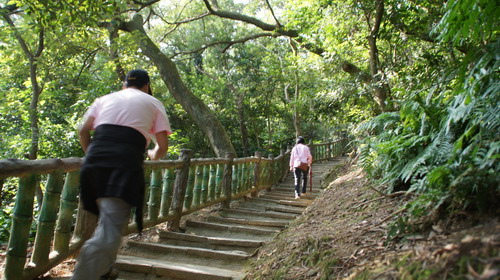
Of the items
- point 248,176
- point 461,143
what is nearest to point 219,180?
point 248,176

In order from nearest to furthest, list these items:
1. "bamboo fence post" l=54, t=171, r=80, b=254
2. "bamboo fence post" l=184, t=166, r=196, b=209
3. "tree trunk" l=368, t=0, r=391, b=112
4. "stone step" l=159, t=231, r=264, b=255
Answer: "bamboo fence post" l=54, t=171, r=80, b=254 → "stone step" l=159, t=231, r=264, b=255 → "bamboo fence post" l=184, t=166, r=196, b=209 → "tree trunk" l=368, t=0, r=391, b=112

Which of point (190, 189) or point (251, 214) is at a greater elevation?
point (190, 189)

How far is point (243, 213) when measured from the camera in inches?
271

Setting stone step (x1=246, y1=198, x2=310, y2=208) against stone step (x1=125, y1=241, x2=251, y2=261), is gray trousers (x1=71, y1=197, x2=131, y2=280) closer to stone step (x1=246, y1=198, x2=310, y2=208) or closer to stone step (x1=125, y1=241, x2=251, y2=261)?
stone step (x1=125, y1=241, x2=251, y2=261)

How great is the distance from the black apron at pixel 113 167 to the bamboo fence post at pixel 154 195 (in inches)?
91.2

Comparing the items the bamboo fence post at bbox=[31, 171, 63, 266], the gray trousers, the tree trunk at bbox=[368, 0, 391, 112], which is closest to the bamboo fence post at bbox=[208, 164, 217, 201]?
the tree trunk at bbox=[368, 0, 391, 112]

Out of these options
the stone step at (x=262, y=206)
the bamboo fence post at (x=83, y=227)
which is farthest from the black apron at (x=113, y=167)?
the stone step at (x=262, y=206)

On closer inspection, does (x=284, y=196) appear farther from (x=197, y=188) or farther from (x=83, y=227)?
(x=83, y=227)

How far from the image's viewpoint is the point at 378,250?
250cm

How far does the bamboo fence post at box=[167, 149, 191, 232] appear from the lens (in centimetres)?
529

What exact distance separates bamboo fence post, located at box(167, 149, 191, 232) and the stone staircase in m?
0.23

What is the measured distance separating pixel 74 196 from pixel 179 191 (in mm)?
2372

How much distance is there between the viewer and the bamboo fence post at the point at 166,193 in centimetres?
497

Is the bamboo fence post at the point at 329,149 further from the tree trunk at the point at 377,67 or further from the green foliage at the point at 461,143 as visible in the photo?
the green foliage at the point at 461,143
